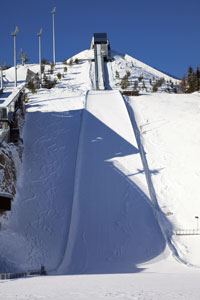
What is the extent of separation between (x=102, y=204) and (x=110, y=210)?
0.34 m

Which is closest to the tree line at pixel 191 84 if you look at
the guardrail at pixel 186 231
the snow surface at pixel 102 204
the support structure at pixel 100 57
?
the support structure at pixel 100 57

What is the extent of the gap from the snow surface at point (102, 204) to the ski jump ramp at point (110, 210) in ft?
0.09

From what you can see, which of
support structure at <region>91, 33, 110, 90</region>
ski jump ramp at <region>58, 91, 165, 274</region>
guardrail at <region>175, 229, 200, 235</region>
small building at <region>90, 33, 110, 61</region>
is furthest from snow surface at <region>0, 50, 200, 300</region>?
small building at <region>90, 33, 110, 61</region>

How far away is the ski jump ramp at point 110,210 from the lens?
9.54 meters

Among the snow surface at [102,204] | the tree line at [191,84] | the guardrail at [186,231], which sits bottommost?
the guardrail at [186,231]

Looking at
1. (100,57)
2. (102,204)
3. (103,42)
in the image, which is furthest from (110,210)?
(103,42)

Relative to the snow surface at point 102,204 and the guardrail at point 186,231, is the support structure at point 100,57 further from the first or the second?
the guardrail at point 186,231

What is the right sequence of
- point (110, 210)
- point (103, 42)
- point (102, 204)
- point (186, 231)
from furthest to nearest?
point (103, 42) → point (102, 204) → point (110, 210) → point (186, 231)

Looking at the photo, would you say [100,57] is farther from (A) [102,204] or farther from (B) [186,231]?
(B) [186,231]

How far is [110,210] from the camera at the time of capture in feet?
37.6

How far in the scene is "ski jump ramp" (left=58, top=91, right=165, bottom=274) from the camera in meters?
9.54

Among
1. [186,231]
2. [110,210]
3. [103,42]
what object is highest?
[103,42]

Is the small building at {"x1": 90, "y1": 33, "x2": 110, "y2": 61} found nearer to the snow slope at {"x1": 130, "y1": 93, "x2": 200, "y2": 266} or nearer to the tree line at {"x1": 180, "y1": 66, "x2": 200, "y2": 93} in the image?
the tree line at {"x1": 180, "y1": 66, "x2": 200, "y2": 93}

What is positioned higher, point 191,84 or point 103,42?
point 103,42
